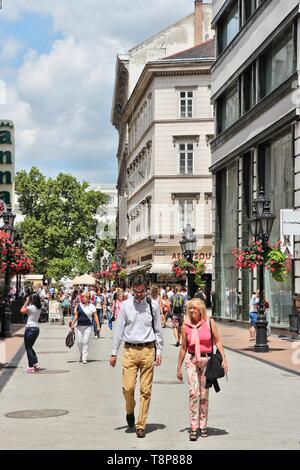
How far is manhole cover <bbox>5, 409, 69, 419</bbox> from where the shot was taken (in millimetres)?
10617

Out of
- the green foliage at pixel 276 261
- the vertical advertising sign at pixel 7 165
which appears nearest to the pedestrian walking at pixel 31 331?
the green foliage at pixel 276 261

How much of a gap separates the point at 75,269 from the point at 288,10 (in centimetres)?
8331

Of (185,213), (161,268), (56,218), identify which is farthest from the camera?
(56,218)

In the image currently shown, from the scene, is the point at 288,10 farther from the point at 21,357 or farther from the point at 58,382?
the point at 58,382

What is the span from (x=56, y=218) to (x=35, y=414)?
89.9 m

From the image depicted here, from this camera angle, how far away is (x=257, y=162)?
1293 inches

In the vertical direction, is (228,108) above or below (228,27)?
below

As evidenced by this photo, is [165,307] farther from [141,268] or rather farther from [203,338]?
[203,338]

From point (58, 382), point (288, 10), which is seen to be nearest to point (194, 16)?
point (288, 10)

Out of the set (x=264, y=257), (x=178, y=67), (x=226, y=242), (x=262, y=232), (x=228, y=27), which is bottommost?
(x=264, y=257)

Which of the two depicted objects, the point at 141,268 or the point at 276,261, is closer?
the point at 276,261

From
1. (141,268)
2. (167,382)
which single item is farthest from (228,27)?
(141,268)

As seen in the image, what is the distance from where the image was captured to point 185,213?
58.9 meters

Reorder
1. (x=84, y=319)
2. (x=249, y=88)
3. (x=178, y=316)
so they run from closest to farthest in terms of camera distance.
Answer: (x=84, y=319), (x=178, y=316), (x=249, y=88)
